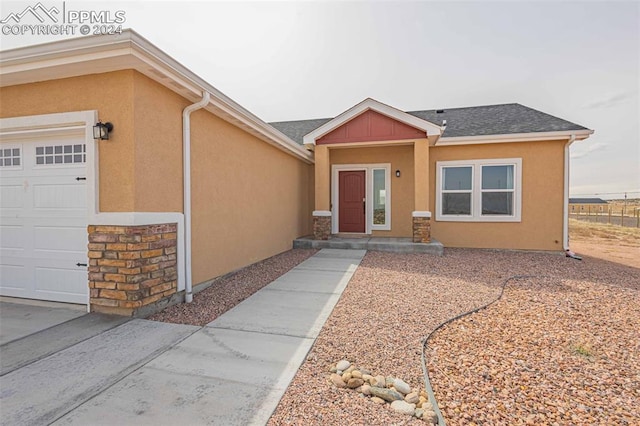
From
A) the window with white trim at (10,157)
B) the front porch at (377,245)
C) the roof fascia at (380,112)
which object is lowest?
the front porch at (377,245)

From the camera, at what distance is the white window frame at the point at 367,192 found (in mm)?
9805

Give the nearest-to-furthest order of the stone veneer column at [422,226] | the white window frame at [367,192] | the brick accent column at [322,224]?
the stone veneer column at [422,226], the brick accent column at [322,224], the white window frame at [367,192]

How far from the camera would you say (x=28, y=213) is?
13.7 ft

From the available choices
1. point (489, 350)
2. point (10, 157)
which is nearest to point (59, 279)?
point (10, 157)

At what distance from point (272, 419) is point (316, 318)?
181 centimetres

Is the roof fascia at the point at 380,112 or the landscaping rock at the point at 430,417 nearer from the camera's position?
the landscaping rock at the point at 430,417

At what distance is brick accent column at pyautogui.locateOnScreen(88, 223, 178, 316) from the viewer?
3.56 m

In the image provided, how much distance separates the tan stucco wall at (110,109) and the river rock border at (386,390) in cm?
314

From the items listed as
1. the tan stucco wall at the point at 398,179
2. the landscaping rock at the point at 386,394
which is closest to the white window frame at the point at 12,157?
the landscaping rock at the point at 386,394

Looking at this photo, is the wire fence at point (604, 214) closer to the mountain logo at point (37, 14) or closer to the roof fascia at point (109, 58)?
the roof fascia at point (109, 58)

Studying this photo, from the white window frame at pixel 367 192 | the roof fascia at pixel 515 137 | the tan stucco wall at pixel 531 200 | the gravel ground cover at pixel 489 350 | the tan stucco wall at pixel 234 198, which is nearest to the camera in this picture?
the gravel ground cover at pixel 489 350

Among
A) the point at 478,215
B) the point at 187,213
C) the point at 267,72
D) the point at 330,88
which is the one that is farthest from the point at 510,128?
the point at 187,213

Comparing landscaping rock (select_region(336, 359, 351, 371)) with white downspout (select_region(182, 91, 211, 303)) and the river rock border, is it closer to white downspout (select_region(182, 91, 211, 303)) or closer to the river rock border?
the river rock border

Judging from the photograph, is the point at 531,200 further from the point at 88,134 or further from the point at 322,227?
the point at 88,134
